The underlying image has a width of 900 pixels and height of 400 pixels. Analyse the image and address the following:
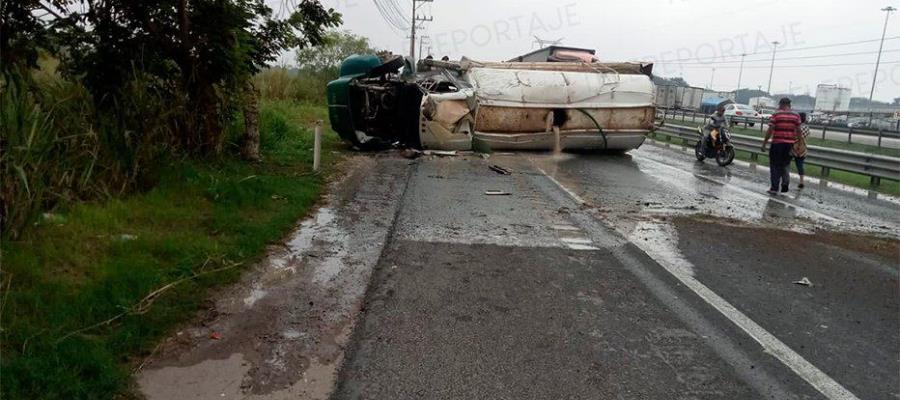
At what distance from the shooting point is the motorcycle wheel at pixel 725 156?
1519cm

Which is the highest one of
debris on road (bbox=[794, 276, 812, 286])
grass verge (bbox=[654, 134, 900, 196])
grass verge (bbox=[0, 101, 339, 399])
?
grass verge (bbox=[0, 101, 339, 399])

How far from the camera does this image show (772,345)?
4.07 metres

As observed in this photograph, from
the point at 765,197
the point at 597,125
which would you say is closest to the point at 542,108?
the point at 597,125

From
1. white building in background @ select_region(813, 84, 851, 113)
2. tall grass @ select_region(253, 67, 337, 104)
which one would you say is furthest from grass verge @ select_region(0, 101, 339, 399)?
white building in background @ select_region(813, 84, 851, 113)

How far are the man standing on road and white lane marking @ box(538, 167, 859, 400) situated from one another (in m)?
6.55

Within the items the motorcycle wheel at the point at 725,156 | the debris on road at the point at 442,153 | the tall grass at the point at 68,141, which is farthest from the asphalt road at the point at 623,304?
the motorcycle wheel at the point at 725,156

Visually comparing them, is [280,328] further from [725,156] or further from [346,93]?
[725,156]

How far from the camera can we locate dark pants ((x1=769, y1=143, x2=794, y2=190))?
10.9m

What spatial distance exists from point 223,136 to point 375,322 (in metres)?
6.26

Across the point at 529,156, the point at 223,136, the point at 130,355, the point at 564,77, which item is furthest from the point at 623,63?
the point at 130,355

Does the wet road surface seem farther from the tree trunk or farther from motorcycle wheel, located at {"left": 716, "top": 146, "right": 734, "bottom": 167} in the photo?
motorcycle wheel, located at {"left": 716, "top": 146, "right": 734, "bottom": 167}

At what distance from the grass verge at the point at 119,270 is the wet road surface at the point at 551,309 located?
240 mm

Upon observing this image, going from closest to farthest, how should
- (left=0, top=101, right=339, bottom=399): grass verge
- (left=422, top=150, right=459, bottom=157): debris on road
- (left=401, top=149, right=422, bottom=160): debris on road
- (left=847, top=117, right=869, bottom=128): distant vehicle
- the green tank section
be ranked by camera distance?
1. (left=0, top=101, right=339, bottom=399): grass verge
2. (left=401, top=149, right=422, bottom=160): debris on road
3. (left=422, top=150, right=459, bottom=157): debris on road
4. the green tank section
5. (left=847, top=117, right=869, bottom=128): distant vehicle

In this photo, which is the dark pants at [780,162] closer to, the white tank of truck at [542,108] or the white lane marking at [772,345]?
the white tank of truck at [542,108]
